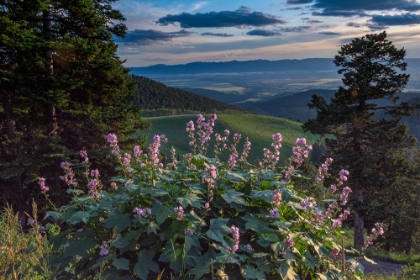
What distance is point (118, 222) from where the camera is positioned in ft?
13.5

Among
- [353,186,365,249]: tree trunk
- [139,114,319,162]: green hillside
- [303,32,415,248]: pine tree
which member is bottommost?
[139,114,319,162]: green hillside

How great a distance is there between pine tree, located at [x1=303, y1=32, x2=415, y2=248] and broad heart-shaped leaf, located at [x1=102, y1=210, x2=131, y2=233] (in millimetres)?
21306

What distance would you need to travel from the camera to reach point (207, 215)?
4.32m

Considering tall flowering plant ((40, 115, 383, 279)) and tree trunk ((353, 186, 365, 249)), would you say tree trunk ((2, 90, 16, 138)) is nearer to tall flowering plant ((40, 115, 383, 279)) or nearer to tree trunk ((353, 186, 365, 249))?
tall flowering plant ((40, 115, 383, 279))

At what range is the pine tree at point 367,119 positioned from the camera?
23078mm

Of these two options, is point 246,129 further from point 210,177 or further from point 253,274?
point 253,274

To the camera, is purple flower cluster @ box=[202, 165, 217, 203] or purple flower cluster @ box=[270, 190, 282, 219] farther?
purple flower cluster @ box=[202, 165, 217, 203]

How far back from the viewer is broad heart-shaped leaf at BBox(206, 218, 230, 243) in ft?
12.4

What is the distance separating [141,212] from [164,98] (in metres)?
162

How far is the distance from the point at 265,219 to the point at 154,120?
417ft

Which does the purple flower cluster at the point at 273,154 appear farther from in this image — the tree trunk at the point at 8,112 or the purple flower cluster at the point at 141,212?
the tree trunk at the point at 8,112

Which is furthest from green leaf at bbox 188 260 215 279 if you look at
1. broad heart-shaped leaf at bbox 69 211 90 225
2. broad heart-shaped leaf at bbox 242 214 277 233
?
broad heart-shaped leaf at bbox 69 211 90 225

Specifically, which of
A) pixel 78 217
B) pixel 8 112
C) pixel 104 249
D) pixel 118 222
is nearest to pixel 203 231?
pixel 118 222

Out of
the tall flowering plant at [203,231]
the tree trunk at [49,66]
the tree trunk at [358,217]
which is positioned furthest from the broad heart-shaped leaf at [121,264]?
the tree trunk at [358,217]
